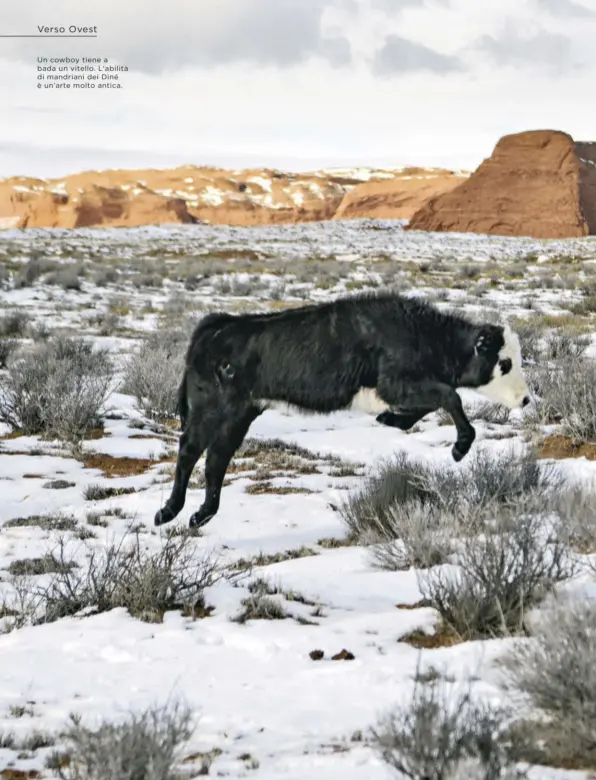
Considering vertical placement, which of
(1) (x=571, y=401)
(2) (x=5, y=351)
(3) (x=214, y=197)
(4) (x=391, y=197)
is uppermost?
(4) (x=391, y=197)

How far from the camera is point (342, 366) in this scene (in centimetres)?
547

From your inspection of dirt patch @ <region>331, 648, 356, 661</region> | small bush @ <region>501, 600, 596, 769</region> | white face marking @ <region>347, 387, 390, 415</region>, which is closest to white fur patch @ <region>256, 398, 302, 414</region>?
white face marking @ <region>347, 387, 390, 415</region>

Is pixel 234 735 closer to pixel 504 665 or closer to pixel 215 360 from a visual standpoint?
pixel 504 665

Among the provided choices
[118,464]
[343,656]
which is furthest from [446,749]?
[118,464]

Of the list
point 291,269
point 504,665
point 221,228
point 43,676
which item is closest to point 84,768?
point 43,676

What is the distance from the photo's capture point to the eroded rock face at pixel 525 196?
77000mm

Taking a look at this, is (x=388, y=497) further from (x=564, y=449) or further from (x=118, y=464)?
(x=118, y=464)

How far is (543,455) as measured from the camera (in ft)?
25.5

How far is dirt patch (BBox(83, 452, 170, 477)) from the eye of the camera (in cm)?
775

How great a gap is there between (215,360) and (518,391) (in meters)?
1.97

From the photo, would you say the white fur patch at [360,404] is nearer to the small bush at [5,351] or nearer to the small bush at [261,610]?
the small bush at [261,610]

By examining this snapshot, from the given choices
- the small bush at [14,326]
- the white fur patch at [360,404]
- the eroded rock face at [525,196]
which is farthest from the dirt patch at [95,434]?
the eroded rock face at [525,196]

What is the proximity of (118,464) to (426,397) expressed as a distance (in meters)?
3.65

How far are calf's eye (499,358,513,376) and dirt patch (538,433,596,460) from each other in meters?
2.22
